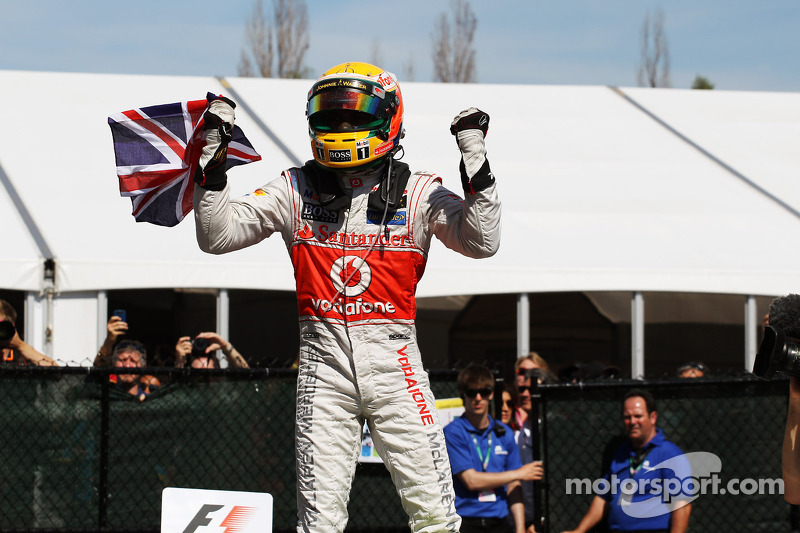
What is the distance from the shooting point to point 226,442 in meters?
5.02

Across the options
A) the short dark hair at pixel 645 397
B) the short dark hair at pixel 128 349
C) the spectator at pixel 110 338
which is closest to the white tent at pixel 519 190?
the short dark hair at pixel 128 349

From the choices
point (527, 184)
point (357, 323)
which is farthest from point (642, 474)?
point (527, 184)

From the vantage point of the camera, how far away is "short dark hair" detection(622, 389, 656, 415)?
4789mm

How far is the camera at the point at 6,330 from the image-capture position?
5.10 meters

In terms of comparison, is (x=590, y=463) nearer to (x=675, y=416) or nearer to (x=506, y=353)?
(x=675, y=416)

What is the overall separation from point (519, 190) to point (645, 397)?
4031 mm

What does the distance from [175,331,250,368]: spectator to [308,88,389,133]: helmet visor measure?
7.88ft

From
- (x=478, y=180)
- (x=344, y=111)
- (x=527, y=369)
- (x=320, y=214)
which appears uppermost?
(x=344, y=111)

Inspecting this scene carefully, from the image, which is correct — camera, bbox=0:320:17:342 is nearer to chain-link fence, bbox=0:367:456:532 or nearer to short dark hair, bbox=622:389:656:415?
chain-link fence, bbox=0:367:456:532

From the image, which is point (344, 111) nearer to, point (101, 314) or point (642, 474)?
point (642, 474)

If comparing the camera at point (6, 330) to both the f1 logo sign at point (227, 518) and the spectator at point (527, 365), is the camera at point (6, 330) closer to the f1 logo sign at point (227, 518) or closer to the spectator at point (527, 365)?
the f1 logo sign at point (227, 518)

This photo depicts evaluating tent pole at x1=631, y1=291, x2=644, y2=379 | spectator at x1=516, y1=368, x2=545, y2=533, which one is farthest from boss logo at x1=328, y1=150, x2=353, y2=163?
tent pole at x1=631, y1=291, x2=644, y2=379

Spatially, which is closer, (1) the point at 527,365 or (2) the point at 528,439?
(2) the point at 528,439

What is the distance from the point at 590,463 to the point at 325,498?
219 cm
